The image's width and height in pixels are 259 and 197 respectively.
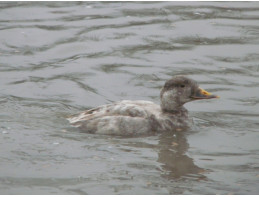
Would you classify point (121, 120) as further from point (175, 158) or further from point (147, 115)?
point (175, 158)

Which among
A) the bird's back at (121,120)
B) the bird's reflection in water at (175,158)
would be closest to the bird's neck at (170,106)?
the bird's back at (121,120)

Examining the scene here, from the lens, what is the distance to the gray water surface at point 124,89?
893cm

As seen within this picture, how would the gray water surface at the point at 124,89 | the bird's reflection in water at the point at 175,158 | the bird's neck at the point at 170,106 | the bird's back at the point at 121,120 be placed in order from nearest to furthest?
the gray water surface at the point at 124,89, the bird's reflection in water at the point at 175,158, the bird's back at the point at 121,120, the bird's neck at the point at 170,106

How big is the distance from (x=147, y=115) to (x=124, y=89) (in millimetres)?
2301

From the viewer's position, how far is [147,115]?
10.9 metres

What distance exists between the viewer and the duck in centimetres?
1080

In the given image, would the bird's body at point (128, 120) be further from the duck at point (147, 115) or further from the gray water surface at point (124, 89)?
the gray water surface at point (124, 89)

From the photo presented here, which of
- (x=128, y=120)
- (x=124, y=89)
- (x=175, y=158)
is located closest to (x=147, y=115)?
(x=128, y=120)

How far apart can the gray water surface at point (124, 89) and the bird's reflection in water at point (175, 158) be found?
16mm

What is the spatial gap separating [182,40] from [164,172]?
6.98 m

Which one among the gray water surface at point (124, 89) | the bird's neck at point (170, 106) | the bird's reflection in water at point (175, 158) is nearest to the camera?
the gray water surface at point (124, 89)

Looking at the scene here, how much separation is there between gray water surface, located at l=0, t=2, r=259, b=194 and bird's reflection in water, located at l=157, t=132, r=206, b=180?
0.05 ft

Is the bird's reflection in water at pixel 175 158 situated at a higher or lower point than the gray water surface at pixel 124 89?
lower

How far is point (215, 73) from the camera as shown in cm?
1377
